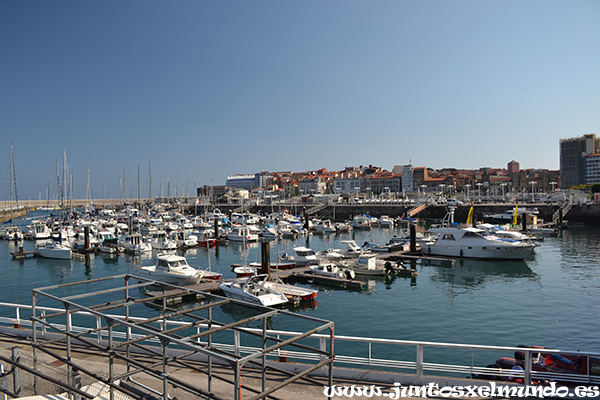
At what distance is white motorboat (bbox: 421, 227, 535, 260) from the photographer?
3844cm

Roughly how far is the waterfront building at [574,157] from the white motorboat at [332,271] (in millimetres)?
183825

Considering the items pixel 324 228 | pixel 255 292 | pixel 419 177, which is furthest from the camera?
pixel 419 177

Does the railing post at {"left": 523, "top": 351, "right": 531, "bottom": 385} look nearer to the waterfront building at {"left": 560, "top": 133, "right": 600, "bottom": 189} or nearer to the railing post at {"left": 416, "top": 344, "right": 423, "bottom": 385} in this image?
the railing post at {"left": 416, "top": 344, "right": 423, "bottom": 385}

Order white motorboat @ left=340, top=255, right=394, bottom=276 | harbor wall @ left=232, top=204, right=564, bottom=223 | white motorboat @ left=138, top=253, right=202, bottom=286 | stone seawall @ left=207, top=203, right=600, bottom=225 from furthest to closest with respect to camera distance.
Answer: 1. harbor wall @ left=232, top=204, right=564, bottom=223
2. stone seawall @ left=207, top=203, right=600, bottom=225
3. white motorboat @ left=340, top=255, right=394, bottom=276
4. white motorboat @ left=138, top=253, right=202, bottom=286

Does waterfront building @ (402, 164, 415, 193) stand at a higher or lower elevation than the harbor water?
higher

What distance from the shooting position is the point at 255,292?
2373 centimetres

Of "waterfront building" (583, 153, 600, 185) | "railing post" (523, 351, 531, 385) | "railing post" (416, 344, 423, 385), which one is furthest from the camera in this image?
"waterfront building" (583, 153, 600, 185)

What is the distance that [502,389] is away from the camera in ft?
27.1

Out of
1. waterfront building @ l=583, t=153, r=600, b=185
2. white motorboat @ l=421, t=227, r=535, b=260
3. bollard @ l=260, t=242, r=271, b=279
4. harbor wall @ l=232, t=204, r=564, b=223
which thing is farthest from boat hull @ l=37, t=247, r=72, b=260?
waterfront building @ l=583, t=153, r=600, b=185

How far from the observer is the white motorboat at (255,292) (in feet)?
75.8

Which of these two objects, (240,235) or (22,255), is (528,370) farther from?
(240,235)

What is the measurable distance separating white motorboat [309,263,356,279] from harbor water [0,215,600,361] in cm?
171

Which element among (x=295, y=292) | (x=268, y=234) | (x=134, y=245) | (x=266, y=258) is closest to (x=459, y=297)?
(x=295, y=292)

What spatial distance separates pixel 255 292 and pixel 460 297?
12343mm
